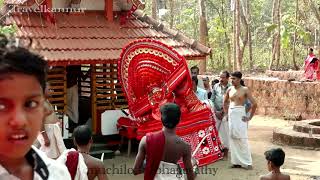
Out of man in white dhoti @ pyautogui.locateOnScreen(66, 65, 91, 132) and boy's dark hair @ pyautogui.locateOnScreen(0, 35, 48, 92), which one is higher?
boy's dark hair @ pyautogui.locateOnScreen(0, 35, 48, 92)

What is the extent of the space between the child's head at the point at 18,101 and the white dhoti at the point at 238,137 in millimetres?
8141

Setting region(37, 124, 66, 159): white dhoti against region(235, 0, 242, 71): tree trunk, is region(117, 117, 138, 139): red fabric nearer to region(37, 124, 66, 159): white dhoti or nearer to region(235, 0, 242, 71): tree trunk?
region(37, 124, 66, 159): white dhoti

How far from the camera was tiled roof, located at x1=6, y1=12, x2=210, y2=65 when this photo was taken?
9.80 meters

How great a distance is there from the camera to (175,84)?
897 cm

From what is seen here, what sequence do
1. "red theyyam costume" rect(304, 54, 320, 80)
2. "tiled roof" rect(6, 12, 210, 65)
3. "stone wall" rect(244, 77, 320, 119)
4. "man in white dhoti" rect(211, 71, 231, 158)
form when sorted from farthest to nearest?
"red theyyam costume" rect(304, 54, 320, 80) → "stone wall" rect(244, 77, 320, 119) → "man in white dhoti" rect(211, 71, 231, 158) → "tiled roof" rect(6, 12, 210, 65)

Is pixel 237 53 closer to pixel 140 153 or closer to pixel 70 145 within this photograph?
pixel 70 145

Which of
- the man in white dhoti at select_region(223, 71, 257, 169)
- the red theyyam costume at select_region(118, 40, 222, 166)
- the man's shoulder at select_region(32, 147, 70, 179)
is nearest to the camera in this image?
the man's shoulder at select_region(32, 147, 70, 179)

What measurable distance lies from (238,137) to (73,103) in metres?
3.39

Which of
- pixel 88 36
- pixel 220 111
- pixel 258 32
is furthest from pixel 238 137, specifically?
pixel 258 32

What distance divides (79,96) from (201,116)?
12.4ft

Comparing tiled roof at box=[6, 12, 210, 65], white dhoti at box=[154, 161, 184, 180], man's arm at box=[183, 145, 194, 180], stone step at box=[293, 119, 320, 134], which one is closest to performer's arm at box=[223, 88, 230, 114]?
tiled roof at box=[6, 12, 210, 65]

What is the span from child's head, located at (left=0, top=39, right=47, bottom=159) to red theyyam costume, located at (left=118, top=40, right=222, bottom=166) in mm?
7139

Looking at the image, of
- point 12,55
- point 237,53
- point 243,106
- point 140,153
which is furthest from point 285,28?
point 12,55

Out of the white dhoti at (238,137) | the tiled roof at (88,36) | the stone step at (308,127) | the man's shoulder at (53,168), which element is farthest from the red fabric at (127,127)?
the man's shoulder at (53,168)
